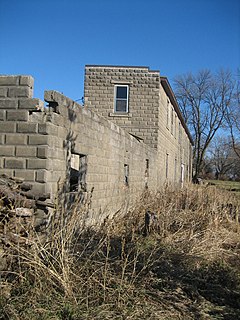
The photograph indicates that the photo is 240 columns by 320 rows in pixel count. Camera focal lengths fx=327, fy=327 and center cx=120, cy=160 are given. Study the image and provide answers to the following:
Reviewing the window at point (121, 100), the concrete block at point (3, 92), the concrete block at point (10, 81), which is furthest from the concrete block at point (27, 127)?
the window at point (121, 100)

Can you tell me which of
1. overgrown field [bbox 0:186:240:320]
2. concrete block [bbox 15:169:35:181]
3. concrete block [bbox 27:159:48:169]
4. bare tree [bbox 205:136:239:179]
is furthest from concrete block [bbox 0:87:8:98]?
bare tree [bbox 205:136:239:179]

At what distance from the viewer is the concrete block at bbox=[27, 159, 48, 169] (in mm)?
5121

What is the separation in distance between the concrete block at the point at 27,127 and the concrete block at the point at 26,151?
26cm

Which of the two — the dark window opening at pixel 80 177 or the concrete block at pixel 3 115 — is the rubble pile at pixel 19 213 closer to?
the concrete block at pixel 3 115

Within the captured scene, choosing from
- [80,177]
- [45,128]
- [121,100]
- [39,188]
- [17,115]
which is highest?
[121,100]

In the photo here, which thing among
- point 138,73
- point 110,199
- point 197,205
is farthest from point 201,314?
point 138,73

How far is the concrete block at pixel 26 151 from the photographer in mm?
5176

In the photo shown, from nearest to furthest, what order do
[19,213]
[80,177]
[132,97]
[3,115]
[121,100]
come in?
[19,213] → [3,115] → [80,177] → [132,97] → [121,100]

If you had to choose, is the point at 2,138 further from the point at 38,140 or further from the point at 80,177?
the point at 80,177

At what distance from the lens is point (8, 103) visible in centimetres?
529

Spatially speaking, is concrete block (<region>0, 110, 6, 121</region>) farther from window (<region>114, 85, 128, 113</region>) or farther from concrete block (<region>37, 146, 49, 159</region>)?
window (<region>114, 85, 128, 113</region>)

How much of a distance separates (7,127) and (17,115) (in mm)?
259

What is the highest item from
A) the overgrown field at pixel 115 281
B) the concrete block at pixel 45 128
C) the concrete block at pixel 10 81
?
the concrete block at pixel 10 81

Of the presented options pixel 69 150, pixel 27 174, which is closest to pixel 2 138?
pixel 27 174
